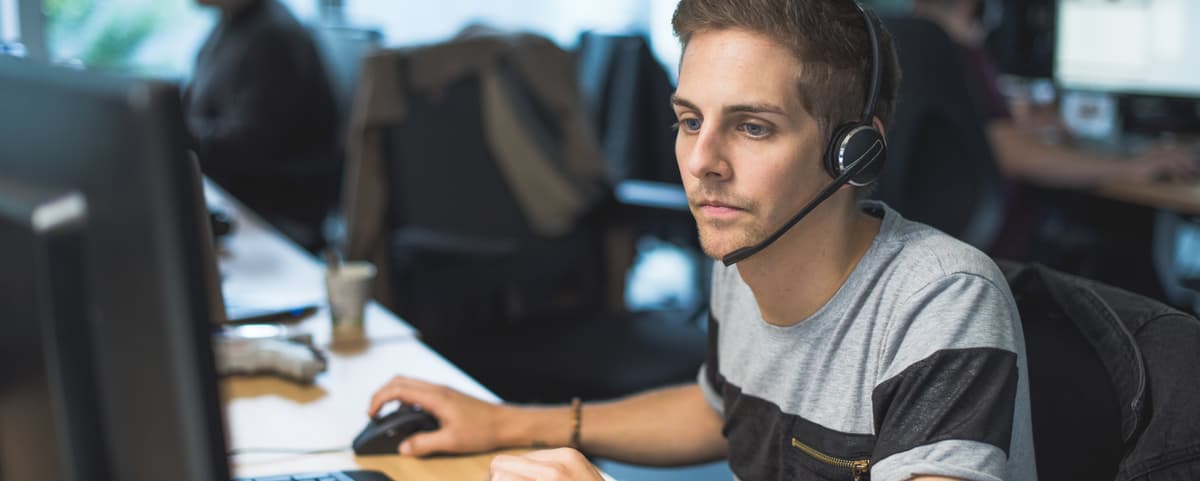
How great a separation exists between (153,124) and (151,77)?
0.03m

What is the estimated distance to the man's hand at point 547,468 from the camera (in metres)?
0.97

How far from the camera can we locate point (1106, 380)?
1003mm

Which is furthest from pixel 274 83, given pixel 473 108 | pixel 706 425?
pixel 706 425

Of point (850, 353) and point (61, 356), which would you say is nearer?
point (61, 356)

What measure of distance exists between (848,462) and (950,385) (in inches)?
5.6

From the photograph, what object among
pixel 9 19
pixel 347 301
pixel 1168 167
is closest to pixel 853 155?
pixel 347 301

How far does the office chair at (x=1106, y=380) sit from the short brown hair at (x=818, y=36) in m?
0.24

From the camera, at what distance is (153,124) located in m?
0.51

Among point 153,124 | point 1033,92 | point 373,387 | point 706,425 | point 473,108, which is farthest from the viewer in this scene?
point 1033,92

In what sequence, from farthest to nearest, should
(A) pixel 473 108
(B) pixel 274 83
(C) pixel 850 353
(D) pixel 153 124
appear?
(B) pixel 274 83 → (A) pixel 473 108 → (C) pixel 850 353 → (D) pixel 153 124

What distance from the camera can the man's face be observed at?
1.01 m

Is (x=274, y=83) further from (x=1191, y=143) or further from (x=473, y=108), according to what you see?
(x=1191, y=143)

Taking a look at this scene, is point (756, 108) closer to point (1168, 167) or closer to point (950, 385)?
point (950, 385)

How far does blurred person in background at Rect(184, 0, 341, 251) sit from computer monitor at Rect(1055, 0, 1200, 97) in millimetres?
2287
